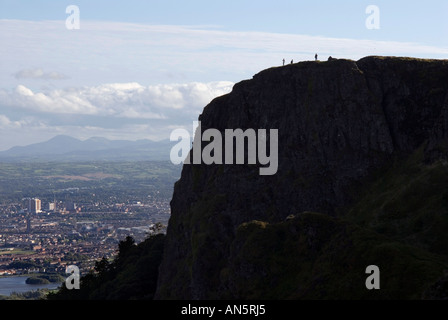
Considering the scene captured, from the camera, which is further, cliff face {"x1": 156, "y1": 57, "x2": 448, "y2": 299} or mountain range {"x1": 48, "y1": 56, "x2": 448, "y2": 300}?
cliff face {"x1": 156, "y1": 57, "x2": 448, "y2": 299}

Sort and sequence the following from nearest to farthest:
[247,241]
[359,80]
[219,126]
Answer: [247,241], [359,80], [219,126]

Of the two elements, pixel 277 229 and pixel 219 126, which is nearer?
pixel 277 229

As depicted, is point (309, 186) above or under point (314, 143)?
under

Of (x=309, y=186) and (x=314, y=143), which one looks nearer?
(x=309, y=186)

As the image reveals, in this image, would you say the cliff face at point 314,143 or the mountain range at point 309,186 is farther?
the cliff face at point 314,143

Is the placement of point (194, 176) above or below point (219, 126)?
below

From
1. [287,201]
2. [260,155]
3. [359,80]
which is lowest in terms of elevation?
[287,201]
